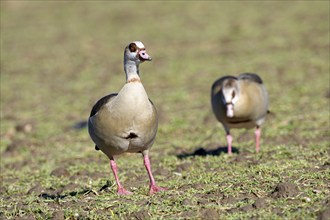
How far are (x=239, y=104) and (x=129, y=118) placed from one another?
3609mm

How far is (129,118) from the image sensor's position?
24.5 ft

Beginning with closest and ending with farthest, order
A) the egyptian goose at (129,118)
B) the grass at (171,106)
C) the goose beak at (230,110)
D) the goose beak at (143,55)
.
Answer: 1. the grass at (171,106)
2. the egyptian goose at (129,118)
3. the goose beak at (143,55)
4. the goose beak at (230,110)

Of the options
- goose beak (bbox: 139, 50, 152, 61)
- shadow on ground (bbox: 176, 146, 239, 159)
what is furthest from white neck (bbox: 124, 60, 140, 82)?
shadow on ground (bbox: 176, 146, 239, 159)

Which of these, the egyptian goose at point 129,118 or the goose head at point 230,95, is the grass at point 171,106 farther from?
the goose head at point 230,95

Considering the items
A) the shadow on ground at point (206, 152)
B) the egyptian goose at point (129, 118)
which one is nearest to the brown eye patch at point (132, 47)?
the egyptian goose at point (129, 118)

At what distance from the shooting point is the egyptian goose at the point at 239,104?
1070 cm

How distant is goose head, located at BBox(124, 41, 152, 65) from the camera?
25.1 feet

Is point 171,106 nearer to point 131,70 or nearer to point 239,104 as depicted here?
point 239,104

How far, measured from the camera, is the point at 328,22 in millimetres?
23938

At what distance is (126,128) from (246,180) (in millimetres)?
1477

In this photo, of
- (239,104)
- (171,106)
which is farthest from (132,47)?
(171,106)

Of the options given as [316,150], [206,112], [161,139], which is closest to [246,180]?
[316,150]

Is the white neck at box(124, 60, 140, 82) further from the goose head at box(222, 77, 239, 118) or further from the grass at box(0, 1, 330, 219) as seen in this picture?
the goose head at box(222, 77, 239, 118)

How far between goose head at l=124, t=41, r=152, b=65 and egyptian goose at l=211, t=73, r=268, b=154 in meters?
3.11
